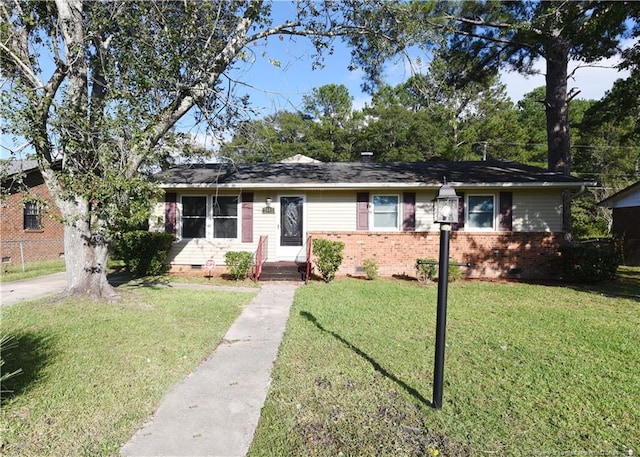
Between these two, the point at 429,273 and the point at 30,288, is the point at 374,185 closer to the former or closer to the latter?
the point at 429,273

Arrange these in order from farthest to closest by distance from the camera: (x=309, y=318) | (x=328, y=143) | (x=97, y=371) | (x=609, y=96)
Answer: (x=328, y=143) < (x=609, y=96) < (x=309, y=318) < (x=97, y=371)

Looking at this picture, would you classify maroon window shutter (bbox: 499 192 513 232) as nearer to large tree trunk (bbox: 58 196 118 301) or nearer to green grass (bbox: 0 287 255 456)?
green grass (bbox: 0 287 255 456)

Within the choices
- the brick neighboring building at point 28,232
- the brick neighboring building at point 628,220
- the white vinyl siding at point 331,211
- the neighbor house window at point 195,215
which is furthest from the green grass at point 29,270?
the brick neighboring building at point 628,220

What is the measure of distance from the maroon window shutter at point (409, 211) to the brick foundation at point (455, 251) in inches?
21.9

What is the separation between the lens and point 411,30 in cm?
744

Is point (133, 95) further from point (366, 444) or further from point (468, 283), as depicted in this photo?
point (468, 283)

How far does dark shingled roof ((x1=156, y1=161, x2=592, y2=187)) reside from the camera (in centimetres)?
1005

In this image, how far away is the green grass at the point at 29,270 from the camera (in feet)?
33.1

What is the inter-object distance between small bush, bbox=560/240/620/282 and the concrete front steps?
696 cm

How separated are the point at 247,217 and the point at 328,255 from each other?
10.3 ft

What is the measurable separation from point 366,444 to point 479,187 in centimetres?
893

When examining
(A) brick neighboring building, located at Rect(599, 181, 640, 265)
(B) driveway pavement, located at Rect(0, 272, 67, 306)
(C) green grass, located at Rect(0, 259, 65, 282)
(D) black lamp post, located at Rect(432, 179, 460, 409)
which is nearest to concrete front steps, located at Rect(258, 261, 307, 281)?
(B) driveway pavement, located at Rect(0, 272, 67, 306)

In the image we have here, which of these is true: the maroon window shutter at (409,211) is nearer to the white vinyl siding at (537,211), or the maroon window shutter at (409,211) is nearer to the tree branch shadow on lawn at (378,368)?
the white vinyl siding at (537,211)

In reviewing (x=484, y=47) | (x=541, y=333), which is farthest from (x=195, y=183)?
(x=484, y=47)
